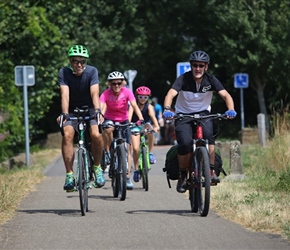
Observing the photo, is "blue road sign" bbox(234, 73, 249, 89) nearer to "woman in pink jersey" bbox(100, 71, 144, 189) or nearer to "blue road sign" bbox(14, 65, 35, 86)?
"blue road sign" bbox(14, 65, 35, 86)

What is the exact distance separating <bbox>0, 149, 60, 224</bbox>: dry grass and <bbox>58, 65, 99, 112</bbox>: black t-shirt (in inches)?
59.2

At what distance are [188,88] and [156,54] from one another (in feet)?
105

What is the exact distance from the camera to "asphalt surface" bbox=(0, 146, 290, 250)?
30.8 feet

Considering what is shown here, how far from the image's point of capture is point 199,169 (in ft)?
38.3

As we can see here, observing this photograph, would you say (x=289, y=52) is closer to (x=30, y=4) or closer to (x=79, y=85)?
(x=30, y=4)

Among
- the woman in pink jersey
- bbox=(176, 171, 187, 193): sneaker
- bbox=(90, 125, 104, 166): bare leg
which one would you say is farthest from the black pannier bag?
the woman in pink jersey

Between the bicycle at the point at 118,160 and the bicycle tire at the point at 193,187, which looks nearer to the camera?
the bicycle tire at the point at 193,187

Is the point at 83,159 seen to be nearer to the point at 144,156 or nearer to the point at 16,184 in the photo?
the point at 16,184

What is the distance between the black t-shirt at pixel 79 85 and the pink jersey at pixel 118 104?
3.13 meters

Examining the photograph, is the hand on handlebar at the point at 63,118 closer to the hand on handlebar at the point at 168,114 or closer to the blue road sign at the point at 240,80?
the hand on handlebar at the point at 168,114

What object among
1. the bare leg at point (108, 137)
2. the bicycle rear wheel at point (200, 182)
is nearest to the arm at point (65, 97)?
the bicycle rear wheel at point (200, 182)

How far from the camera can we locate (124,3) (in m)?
39.7

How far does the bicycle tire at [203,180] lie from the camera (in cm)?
1133

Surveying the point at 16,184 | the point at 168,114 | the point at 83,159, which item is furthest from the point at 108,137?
the point at 168,114
